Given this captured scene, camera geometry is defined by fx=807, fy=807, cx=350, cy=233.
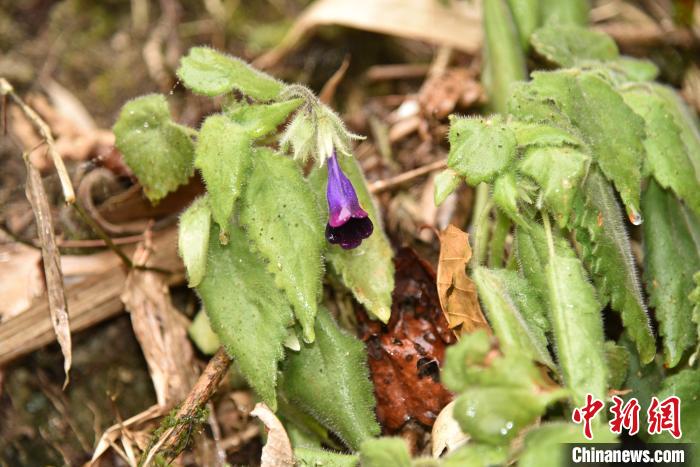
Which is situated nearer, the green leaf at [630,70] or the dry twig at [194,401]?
the dry twig at [194,401]

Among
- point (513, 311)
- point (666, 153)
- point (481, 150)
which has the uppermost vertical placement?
point (481, 150)

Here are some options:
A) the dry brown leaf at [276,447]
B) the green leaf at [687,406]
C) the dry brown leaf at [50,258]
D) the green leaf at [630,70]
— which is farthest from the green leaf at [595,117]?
the dry brown leaf at [50,258]

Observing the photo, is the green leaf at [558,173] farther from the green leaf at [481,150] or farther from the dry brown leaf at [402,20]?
the dry brown leaf at [402,20]

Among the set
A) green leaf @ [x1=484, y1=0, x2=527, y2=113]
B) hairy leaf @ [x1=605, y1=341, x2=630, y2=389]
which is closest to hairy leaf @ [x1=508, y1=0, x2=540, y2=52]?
green leaf @ [x1=484, y1=0, x2=527, y2=113]

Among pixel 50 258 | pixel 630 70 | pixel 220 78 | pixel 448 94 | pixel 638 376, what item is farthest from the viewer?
pixel 448 94

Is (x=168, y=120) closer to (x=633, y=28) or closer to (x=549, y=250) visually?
(x=549, y=250)

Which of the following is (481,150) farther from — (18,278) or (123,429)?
(18,278)

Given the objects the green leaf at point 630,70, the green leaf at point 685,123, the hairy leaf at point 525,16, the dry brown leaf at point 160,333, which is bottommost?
the dry brown leaf at point 160,333

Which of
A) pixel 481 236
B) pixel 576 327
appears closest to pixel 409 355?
pixel 481 236
